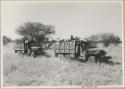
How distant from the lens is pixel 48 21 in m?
1.61

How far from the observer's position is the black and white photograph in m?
1.58

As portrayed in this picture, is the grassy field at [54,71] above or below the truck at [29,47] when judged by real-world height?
below

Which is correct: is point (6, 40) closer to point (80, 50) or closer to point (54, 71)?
point (54, 71)

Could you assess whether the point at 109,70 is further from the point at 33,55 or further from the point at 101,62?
the point at 33,55

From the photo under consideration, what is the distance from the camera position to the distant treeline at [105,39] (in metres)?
1.62

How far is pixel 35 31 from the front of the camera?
1.61m

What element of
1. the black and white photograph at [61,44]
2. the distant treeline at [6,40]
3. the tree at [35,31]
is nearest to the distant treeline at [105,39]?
the black and white photograph at [61,44]

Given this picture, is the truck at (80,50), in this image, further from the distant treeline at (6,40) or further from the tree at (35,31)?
the distant treeline at (6,40)

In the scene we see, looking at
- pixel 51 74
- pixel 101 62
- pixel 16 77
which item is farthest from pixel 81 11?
pixel 16 77

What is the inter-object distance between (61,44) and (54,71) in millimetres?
193

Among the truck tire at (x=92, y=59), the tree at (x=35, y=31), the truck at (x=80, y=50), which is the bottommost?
the truck tire at (x=92, y=59)

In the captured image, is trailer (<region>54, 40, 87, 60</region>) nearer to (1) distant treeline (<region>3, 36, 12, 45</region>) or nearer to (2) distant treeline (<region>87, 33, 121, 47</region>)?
(2) distant treeline (<region>87, 33, 121, 47</region>)

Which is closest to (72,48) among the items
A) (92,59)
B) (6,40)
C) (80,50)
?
(80,50)

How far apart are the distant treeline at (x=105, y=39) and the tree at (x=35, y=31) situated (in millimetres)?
286
